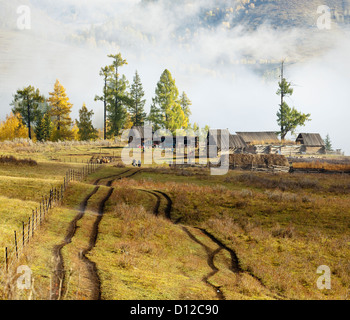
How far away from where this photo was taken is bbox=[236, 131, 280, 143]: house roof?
74.5 m

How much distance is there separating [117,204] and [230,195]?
976 cm

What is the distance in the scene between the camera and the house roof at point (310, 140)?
7685cm

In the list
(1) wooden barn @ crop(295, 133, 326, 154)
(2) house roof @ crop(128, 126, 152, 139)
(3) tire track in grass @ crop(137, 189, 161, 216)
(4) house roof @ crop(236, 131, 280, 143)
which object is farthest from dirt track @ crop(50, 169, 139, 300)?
(1) wooden barn @ crop(295, 133, 326, 154)

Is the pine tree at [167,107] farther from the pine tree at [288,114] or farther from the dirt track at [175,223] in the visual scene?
the dirt track at [175,223]

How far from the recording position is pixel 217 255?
51.1 feet

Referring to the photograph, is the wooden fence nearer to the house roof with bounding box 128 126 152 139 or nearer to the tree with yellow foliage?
the house roof with bounding box 128 126 152 139

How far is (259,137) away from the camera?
76.9 meters

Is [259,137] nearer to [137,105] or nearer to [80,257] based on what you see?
[137,105]

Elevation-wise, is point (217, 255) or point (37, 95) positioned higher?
point (37, 95)
